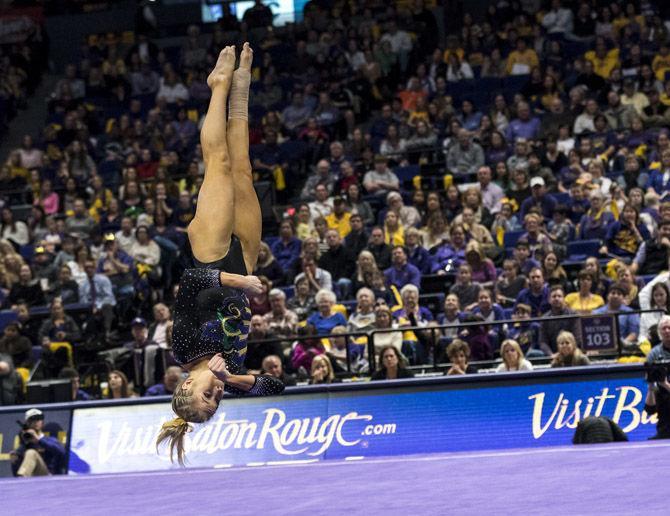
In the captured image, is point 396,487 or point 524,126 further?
point 524,126

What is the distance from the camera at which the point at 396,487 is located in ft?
18.1

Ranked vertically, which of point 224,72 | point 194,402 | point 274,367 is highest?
point 224,72

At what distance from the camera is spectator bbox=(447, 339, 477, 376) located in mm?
10406

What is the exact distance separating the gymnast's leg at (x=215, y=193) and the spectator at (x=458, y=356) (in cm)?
406

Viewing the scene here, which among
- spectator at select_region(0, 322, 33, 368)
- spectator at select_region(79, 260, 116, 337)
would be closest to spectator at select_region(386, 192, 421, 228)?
spectator at select_region(79, 260, 116, 337)

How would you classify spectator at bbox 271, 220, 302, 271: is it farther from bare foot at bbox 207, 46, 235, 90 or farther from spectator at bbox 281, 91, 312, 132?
bare foot at bbox 207, 46, 235, 90

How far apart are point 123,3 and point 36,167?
481cm

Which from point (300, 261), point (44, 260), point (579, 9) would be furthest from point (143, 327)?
point (579, 9)

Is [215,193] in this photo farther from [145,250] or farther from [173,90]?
[173,90]

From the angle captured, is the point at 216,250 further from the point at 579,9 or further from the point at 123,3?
the point at 123,3

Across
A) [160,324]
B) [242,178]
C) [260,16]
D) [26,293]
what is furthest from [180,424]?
[260,16]

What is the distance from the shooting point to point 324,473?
6.11 m

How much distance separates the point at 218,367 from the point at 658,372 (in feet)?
13.6

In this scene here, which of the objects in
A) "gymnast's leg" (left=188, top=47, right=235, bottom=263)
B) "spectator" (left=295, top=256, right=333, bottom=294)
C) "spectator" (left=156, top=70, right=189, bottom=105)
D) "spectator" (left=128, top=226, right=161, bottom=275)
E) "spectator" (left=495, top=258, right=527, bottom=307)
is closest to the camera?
"gymnast's leg" (left=188, top=47, right=235, bottom=263)
